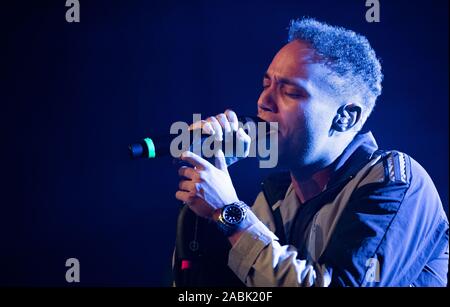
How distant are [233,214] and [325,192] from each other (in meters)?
0.35

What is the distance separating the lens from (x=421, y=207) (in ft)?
4.45

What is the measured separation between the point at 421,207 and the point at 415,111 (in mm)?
597

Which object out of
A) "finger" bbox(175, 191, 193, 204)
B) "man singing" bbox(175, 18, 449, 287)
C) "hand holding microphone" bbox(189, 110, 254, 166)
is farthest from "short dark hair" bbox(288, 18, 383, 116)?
"finger" bbox(175, 191, 193, 204)

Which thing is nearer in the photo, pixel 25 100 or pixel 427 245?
pixel 427 245

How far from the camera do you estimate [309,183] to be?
168 cm

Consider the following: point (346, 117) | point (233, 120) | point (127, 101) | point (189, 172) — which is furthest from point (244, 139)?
point (127, 101)

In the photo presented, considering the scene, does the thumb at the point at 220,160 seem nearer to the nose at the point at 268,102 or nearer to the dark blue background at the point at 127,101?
the nose at the point at 268,102

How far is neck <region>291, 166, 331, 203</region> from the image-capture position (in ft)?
5.41

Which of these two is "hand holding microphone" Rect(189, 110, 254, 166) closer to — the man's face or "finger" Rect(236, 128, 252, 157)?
"finger" Rect(236, 128, 252, 157)

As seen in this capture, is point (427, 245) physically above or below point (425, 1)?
below

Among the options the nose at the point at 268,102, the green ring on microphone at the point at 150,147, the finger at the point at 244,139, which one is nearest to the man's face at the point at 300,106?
the nose at the point at 268,102

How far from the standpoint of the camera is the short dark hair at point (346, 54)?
1.63 meters

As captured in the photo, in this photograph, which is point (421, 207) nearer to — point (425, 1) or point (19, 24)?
point (425, 1)
